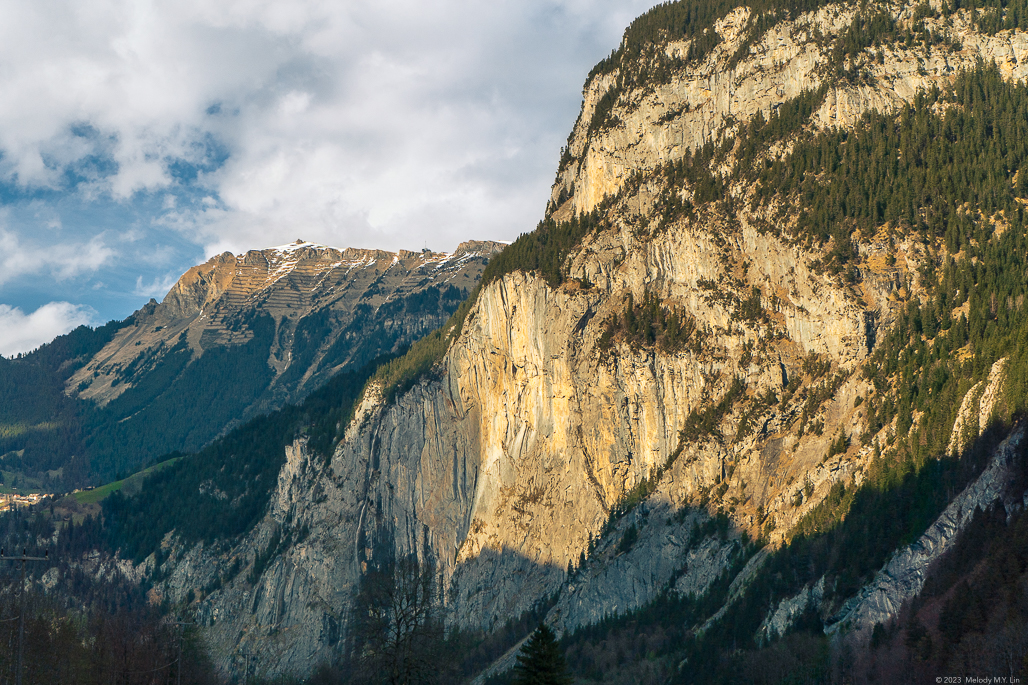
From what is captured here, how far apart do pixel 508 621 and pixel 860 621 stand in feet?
254

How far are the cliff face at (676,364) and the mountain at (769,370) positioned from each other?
18.8 inches

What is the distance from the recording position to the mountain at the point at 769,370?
11425 cm

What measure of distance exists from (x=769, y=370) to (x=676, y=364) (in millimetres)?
16301

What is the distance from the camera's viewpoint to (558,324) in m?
178

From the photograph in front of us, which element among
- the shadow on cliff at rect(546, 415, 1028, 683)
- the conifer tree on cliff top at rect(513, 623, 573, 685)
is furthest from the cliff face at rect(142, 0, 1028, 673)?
the conifer tree on cliff top at rect(513, 623, 573, 685)

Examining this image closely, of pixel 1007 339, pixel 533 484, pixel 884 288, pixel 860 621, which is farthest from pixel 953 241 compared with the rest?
pixel 533 484

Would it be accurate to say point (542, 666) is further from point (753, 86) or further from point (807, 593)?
point (753, 86)

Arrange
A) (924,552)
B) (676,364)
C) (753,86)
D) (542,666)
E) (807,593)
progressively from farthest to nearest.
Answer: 1. (753,86)
2. (676,364)
3. (807,593)
4. (924,552)
5. (542,666)

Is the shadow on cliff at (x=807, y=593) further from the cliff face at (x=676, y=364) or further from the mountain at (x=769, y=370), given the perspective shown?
the cliff face at (x=676, y=364)

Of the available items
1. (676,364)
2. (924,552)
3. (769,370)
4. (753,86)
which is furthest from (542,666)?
(753,86)

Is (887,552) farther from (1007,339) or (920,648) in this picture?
(1007,339)

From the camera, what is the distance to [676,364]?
16375 cm

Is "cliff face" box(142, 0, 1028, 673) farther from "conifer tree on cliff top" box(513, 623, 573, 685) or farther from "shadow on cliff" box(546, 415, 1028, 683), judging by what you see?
"conifer tree on cliff top" box(513, 623, 573, 685)

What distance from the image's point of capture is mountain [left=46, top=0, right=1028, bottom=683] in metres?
114
